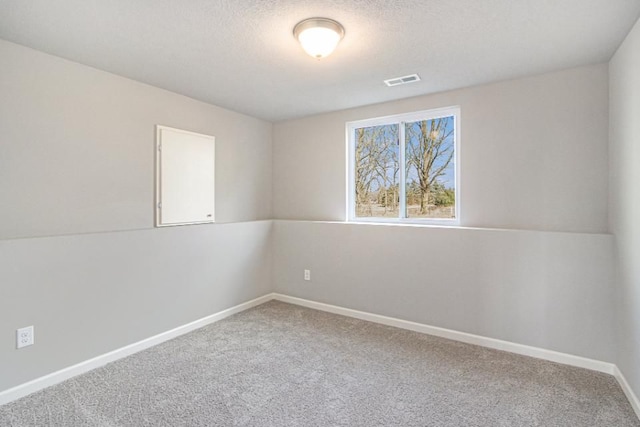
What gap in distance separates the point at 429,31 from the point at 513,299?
226 centimetres

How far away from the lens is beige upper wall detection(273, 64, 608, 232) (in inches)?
103

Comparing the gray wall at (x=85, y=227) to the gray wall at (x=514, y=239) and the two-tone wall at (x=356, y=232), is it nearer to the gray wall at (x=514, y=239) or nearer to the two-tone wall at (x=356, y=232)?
the two-tone wall at (x=356, y=232)

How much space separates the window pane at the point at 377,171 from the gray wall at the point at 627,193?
1824mm

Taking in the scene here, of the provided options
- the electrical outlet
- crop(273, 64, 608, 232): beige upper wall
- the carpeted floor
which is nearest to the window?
crop(273, 64, 608, 232): beige upper wall

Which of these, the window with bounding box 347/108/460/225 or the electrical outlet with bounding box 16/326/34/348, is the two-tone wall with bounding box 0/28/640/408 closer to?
the electrical outlet with bounding box 16/326/34/348

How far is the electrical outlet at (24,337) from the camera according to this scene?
7.15 ft

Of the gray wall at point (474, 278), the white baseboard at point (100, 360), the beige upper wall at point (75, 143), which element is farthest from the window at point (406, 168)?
the white baseboard at point (100, 360)

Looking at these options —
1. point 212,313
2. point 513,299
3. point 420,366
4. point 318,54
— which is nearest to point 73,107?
point 318,54

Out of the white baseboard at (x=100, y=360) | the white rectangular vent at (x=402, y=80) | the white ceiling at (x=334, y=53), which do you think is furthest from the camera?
the white rectangular vent at (x=402, y=80)

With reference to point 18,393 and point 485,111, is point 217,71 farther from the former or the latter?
point 18,393

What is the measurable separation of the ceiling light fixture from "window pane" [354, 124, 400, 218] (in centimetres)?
177

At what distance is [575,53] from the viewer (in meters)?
2.42

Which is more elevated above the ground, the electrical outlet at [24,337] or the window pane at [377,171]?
the window pane at [377,171]

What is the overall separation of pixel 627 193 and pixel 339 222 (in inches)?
98.5
